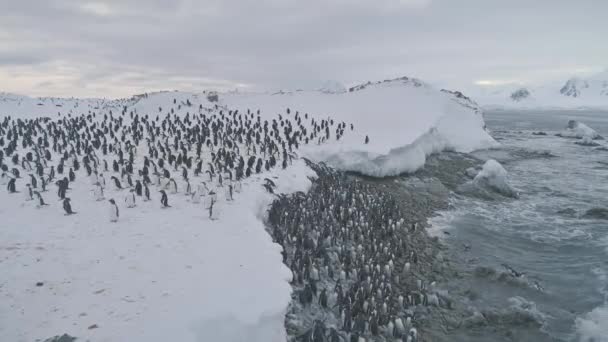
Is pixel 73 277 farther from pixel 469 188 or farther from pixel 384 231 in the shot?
pixel 469 188

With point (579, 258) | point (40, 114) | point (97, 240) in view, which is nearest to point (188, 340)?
point (97, 240)

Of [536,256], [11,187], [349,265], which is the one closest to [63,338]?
[349,265]

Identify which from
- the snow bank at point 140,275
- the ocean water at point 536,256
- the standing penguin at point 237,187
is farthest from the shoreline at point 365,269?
the standing penguin at point 237,187

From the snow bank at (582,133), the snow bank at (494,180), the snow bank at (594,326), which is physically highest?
the snow bank at (582,133)

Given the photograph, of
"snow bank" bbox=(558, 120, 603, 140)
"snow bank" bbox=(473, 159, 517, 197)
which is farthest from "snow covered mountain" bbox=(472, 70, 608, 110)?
"snow bank" bbox=(473, 159, 517, 197)

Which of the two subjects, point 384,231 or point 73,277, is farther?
point 384,231

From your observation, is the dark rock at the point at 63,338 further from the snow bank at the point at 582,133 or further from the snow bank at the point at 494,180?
the snow bank at the point at 582,133

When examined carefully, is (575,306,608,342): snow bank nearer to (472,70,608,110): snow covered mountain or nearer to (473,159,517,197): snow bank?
(473,159,517,197): snow bank
